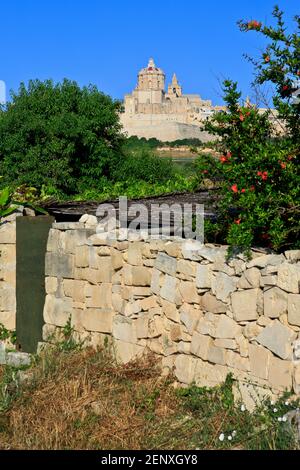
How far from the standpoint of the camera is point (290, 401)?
15.8 ft

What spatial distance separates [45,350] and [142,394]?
189 cm

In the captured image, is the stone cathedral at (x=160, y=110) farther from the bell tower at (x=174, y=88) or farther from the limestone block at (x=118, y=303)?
the limestone block at (x=118, y=303)

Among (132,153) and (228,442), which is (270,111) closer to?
(228,442)

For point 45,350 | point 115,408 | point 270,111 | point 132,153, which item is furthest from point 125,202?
point 132,153

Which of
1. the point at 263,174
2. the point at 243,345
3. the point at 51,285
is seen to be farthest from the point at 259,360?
the point at 51,285

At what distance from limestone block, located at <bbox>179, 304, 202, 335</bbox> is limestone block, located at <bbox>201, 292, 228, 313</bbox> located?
133 millimetres

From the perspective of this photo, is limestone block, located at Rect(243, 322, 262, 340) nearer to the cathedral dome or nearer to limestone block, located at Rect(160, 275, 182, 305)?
limestone block, located at Rect(160, 275, 182, 305)

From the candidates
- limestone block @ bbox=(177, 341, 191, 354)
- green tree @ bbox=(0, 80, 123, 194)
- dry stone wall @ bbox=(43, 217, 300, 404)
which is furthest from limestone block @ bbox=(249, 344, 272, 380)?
green tree @ bbox=(0, 80, 123, 194)

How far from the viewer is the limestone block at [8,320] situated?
811 centimetres

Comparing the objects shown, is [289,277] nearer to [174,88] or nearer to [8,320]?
[8,320]

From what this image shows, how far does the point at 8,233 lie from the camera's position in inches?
319

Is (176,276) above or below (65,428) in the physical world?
above

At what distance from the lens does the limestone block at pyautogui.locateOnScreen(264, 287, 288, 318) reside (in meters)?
5.00
